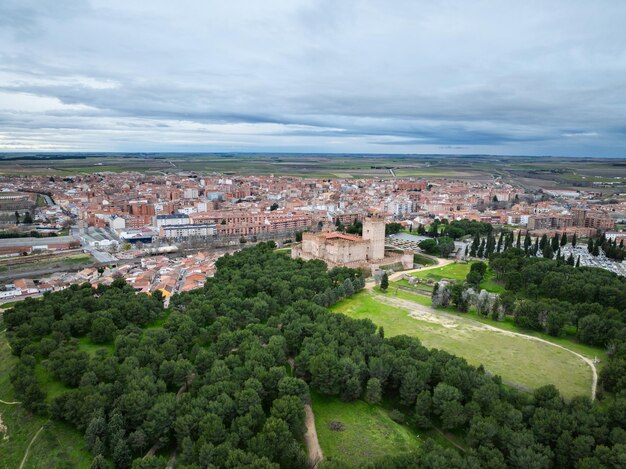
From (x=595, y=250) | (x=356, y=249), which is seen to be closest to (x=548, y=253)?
(x=595, y=250)

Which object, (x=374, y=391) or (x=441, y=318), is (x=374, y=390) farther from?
(x=441, y=318)

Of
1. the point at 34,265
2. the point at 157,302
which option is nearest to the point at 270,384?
the point at 157,302

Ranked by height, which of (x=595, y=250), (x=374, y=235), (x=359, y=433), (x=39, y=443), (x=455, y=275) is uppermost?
(x=374, y=235)

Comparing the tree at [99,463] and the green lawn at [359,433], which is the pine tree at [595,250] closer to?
the green lawn at [359,433]

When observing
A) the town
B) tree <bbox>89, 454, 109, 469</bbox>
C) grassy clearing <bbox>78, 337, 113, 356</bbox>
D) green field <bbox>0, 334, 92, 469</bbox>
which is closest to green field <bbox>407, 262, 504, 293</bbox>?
the town

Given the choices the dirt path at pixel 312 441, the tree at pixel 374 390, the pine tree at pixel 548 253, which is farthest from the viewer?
the pine tree at pixel 548 253

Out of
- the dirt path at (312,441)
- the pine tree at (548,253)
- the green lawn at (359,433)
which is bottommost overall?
the dirt path at (312,441)

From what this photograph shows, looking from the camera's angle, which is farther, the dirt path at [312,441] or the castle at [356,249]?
the castle at [356,249]

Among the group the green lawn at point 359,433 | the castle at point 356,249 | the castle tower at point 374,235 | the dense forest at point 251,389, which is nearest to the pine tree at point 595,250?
the castle at point 356,249
